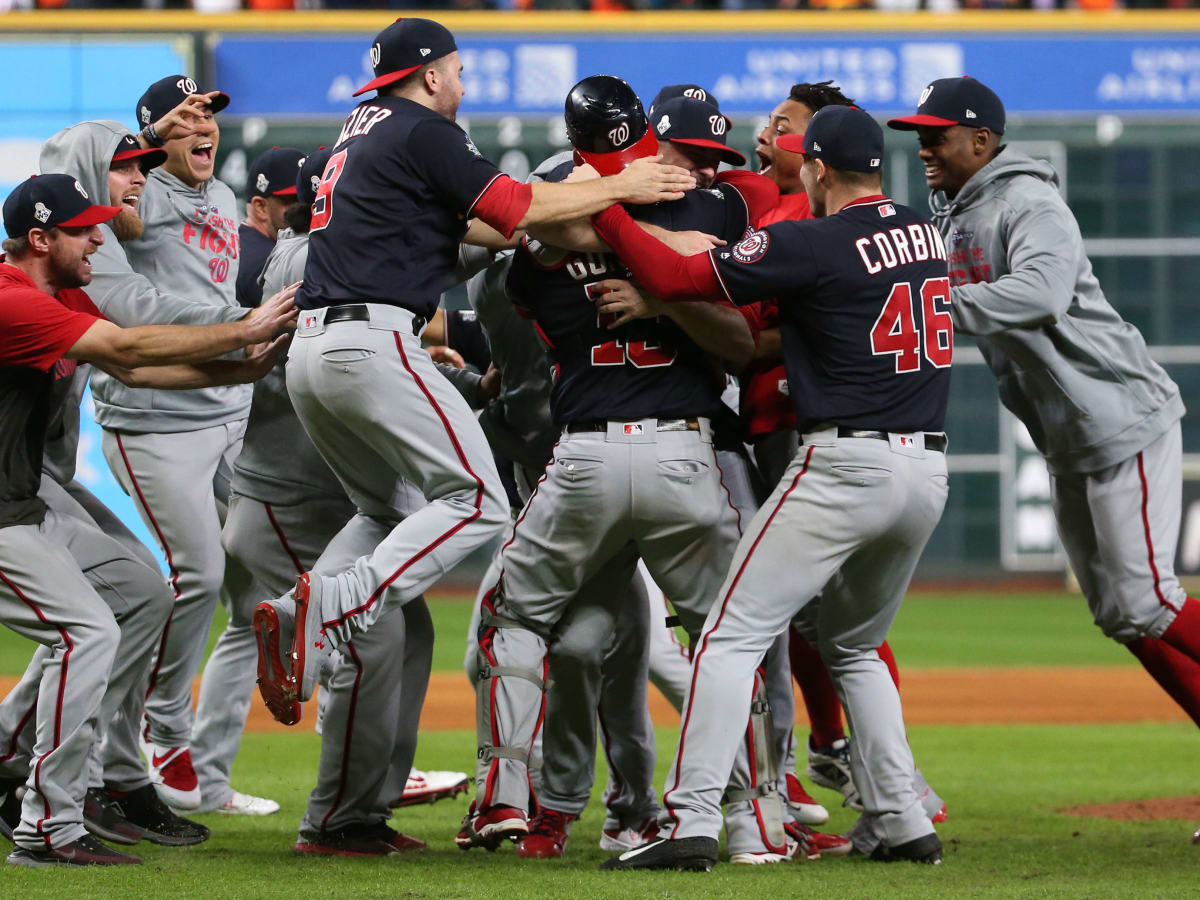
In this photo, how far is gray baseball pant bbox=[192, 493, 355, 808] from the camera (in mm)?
5039

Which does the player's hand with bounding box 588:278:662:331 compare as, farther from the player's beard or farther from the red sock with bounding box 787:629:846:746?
the player's beard

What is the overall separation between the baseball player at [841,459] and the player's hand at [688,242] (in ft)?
0.25

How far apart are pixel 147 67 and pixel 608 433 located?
1239 cm

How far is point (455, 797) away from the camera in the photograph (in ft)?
19.6

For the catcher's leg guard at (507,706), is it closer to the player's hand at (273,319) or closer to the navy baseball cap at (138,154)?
the player's hand at (273,319)

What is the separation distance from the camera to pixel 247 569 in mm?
5266

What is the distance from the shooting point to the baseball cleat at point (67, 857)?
13.8 ft

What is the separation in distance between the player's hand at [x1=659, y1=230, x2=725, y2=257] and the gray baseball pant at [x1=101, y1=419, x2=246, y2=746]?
81.2 inches

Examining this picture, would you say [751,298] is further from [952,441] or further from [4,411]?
[952,441]

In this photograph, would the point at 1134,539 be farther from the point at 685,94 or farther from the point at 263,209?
the point at 263,209

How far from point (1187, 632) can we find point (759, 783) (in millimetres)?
1756

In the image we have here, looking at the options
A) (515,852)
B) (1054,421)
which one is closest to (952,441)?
(1054,421)

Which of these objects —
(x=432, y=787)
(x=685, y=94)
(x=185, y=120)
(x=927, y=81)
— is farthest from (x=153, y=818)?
(x=927, y=81)

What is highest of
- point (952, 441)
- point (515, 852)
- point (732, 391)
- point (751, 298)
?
point (751, 298)
